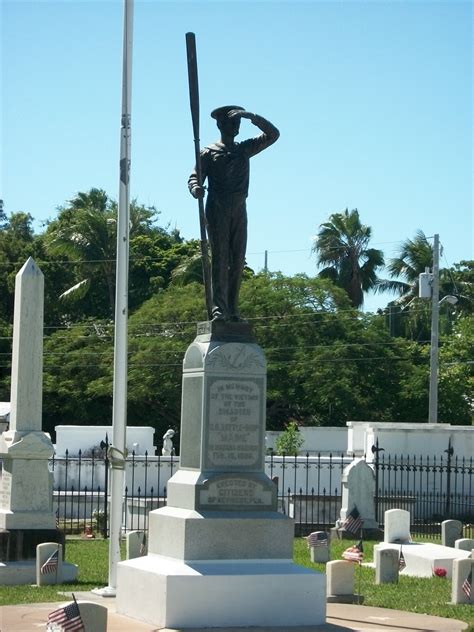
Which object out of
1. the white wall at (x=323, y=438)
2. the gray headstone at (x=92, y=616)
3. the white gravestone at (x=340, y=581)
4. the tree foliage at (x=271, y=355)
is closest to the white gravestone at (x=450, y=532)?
the white gravestone at (x=340, y=581)

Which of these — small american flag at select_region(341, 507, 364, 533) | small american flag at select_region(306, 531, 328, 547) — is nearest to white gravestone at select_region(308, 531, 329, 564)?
small american flag at select_region(306, 531, 328, 547)

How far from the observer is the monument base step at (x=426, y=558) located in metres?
17.9

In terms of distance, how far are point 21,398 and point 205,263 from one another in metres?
5.43

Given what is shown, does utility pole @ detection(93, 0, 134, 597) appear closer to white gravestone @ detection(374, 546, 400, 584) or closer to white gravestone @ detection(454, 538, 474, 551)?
white gravestone @ detection(374, 546, 400, 584)

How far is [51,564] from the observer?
1592 centimetres

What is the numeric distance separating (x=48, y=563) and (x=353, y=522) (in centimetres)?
973

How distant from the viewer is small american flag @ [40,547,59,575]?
624 inches

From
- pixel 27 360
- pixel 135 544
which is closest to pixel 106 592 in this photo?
pixel 135 544

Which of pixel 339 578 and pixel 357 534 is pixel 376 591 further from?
pixel 357 534

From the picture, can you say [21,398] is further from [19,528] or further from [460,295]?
[460,295]

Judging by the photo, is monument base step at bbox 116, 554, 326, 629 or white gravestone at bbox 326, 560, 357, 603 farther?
white gravestone at bbox 326, 560, 357, 603

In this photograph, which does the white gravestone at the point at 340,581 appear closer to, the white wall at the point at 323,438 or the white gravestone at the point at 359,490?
the white gravestone at the point at 359,490

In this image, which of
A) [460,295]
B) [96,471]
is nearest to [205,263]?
[96,471]

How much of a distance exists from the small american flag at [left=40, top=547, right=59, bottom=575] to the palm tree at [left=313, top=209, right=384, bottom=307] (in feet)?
138
